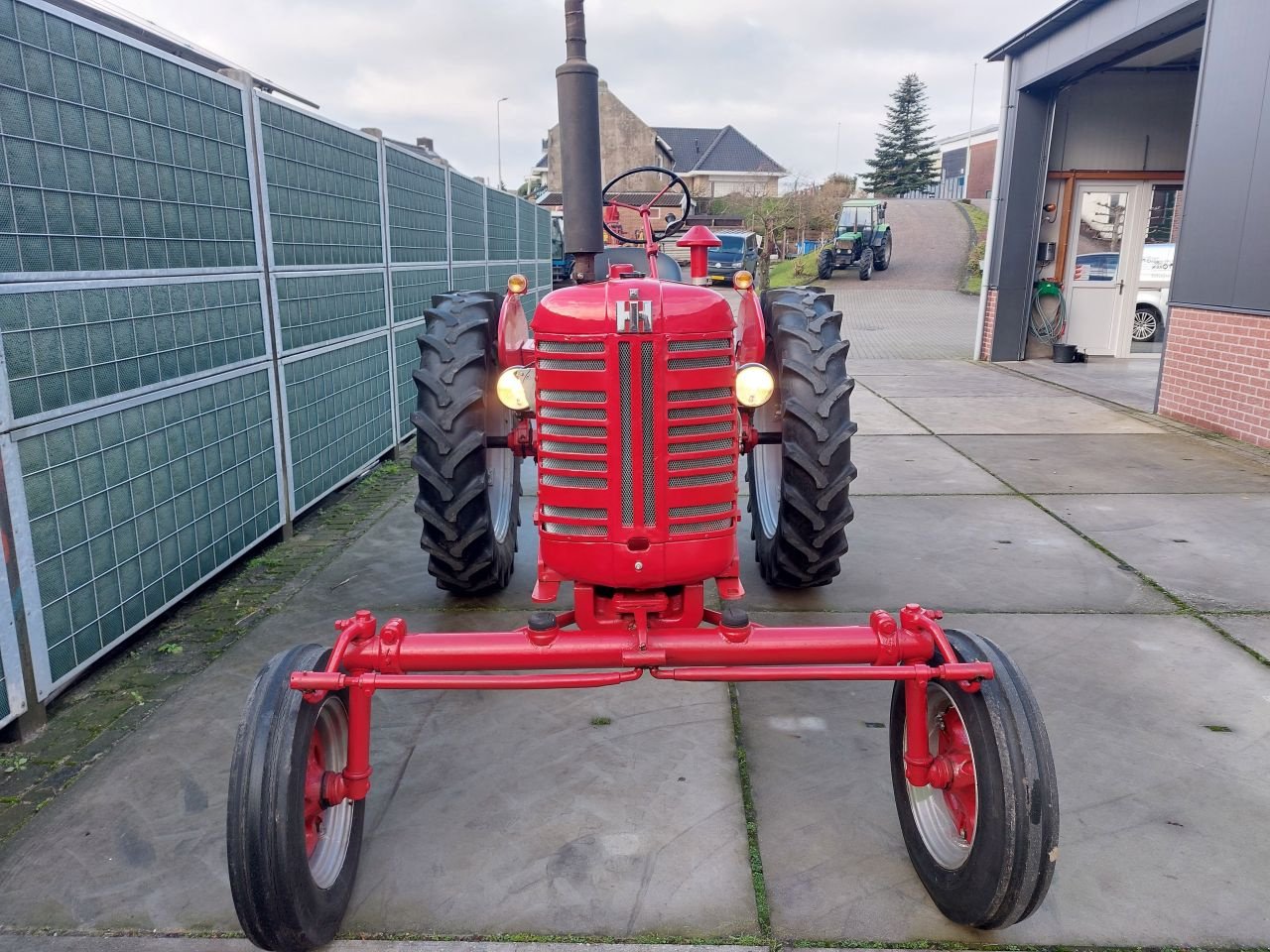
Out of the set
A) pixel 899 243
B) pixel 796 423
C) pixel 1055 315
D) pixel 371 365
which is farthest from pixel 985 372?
pixel 899 243

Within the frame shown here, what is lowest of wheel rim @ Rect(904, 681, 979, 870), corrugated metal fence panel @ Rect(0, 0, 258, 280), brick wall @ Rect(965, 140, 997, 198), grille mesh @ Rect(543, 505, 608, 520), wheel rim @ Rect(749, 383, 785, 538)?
wheel rim @ Rect(904, 681, 979, 870)

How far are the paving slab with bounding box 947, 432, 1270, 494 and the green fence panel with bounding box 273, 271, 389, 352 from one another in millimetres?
4234

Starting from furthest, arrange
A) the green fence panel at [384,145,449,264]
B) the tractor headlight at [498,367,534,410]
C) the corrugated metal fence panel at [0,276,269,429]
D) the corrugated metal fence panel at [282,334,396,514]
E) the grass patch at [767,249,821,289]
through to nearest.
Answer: the grass patch at [767,249,821,289] < the green fence panel at [384,145,449,264] < the corrugated metal fence panel at [282,334,396,514] < the tractor headlight at [498,367,534,410] < the corrugated metal fence panel at [0,276,269,429]

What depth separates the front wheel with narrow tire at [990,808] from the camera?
187cm

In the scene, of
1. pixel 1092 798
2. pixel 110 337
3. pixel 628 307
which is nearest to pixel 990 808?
pixel 1092 798

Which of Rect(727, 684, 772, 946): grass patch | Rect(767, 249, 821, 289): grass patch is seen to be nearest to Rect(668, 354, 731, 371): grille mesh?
Rect(727, 684, 772, 946): grass patch

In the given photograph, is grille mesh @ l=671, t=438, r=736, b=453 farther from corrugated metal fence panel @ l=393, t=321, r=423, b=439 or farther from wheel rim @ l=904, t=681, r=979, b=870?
corrugated metal fence panel @ l=393, t=321, r=423, b=439

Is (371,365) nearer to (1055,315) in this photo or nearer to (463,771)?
(463,771)

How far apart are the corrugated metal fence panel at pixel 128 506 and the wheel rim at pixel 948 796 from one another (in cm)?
262

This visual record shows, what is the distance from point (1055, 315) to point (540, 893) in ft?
38.8

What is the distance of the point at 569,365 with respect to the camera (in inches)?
90.4

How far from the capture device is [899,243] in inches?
1187

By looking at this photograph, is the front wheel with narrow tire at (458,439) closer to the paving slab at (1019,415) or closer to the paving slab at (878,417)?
the paving slab at (878,417)

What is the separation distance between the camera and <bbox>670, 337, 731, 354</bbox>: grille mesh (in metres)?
2.26
